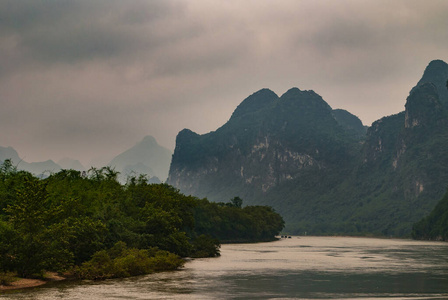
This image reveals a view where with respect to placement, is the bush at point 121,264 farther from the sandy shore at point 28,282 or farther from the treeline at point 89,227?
the sandy shore at point 28,282

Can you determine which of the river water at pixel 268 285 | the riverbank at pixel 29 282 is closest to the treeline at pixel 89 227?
the riverbank at pixel 29 282

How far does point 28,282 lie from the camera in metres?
50.2

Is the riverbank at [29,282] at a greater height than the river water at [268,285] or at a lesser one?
greater

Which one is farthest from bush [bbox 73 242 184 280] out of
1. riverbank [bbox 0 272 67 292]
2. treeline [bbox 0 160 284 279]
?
riverbank [bbox 0 272 67 292]

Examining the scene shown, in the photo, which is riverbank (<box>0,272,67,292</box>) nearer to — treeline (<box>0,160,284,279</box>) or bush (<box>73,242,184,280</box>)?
treeline (<box>0,160,284,279</box>)

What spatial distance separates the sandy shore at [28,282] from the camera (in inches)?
1860

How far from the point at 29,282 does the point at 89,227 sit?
10926 millimetres

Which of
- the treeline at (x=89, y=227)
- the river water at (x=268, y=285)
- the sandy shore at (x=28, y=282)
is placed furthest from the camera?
the treeline at (x=89, y=227)

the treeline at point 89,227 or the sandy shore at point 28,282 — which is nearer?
the sandy shore at point 28,282

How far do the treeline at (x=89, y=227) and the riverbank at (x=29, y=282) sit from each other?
38.0 inches

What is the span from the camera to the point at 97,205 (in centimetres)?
7719

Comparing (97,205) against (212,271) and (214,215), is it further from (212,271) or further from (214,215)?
(214,215)

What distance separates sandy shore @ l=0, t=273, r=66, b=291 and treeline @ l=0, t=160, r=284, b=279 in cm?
98

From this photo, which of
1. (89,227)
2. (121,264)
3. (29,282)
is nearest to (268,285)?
(121,264)
